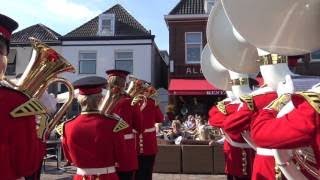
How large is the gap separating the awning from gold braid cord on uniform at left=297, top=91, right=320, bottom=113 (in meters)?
20.1

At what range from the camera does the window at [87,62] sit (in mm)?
25156

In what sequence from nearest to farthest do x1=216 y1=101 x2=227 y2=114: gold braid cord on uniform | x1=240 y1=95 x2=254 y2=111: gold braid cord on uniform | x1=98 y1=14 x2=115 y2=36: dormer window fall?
x1=240 y1=95 x2=254 y2=111: gold braid cord on uniform
x1=216 y1=101 x2=227 y2=114: gold braid cord on uniform
x1=98 y1=14 x2=115 y2=36: dormer window

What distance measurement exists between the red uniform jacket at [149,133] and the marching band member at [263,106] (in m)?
3.87

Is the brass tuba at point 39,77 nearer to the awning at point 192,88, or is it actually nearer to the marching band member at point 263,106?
the marching band member at point 263,106

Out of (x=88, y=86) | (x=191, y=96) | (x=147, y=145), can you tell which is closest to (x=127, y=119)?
(x=147, y=145)

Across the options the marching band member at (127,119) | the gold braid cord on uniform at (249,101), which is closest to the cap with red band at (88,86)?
the marching band member at (127,119)

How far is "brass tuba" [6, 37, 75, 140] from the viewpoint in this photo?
8.61ft

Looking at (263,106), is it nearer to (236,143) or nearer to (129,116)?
(236,143)

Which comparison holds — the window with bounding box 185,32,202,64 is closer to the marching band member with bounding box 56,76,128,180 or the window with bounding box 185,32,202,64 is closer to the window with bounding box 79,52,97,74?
the window with bounding box 79,52,97,74

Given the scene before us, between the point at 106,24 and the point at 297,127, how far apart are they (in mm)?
24284

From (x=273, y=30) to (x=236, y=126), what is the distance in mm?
1464

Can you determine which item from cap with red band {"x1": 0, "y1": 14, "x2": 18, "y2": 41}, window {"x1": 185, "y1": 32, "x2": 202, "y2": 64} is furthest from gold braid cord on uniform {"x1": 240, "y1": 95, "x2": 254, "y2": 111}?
window {"x1": 185, "y1": 32, "x2": 202, "y2": 64}

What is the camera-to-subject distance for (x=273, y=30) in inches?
96.2

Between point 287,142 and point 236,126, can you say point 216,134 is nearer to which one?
point 236,126
